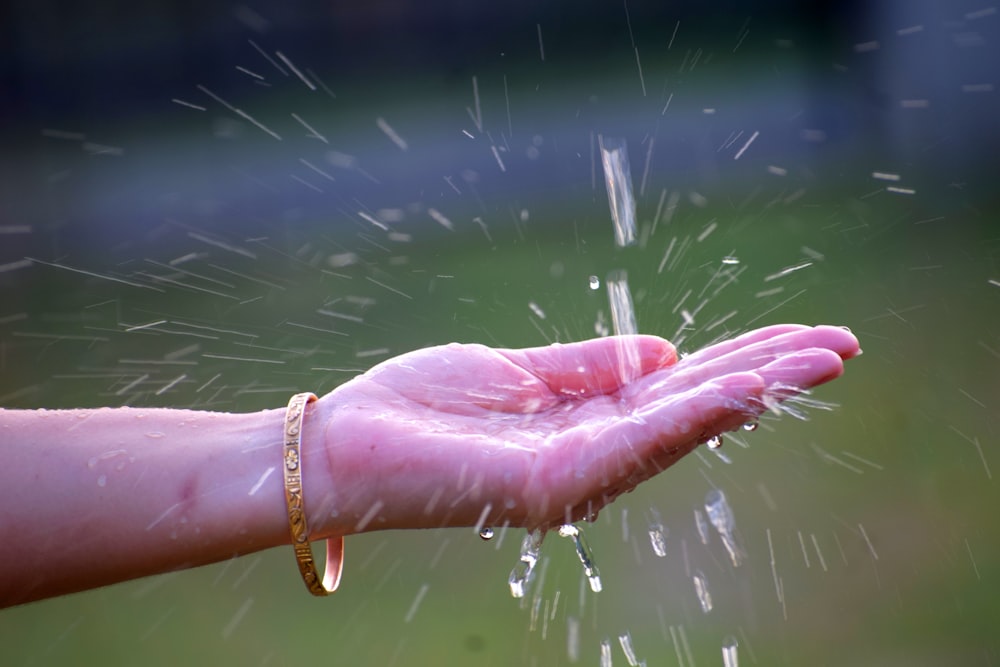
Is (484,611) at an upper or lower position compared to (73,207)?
lower

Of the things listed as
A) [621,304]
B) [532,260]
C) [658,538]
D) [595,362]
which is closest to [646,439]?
[595,362]

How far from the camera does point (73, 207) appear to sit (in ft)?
24.7

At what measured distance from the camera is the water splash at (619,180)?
638 centimetres

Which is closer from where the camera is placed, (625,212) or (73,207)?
(625,212)

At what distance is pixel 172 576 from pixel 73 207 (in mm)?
4965

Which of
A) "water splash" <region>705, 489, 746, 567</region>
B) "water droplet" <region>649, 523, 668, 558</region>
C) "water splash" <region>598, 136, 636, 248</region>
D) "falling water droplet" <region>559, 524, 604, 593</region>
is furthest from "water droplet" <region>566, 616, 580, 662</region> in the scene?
"water splash" <region>598, 136, 636, 248</region>

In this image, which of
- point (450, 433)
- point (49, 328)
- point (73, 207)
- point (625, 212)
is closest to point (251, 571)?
point (450, 433)

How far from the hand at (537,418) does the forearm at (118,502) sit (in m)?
0.15

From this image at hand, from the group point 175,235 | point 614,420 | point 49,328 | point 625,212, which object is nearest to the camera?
point 614,420

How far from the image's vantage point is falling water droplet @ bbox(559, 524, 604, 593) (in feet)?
5.56

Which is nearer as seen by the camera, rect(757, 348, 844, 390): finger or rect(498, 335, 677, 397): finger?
rect(757, 348, 844, 390): finger

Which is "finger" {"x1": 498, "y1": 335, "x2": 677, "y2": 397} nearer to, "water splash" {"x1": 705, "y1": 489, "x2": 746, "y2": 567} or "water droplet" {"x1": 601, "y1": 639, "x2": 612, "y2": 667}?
"water droplet" {"x1": 601, "y1": 639, "x2": 612, "y2": 667}

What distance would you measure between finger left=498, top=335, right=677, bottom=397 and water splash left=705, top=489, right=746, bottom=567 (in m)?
1.38

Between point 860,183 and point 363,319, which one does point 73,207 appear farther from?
point 860,183
